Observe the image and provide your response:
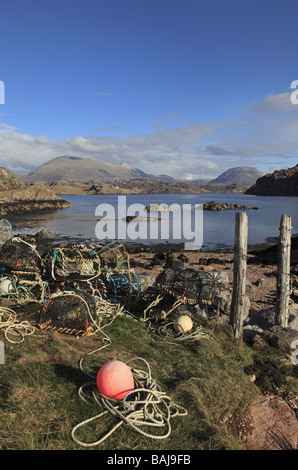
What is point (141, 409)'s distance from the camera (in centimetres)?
409

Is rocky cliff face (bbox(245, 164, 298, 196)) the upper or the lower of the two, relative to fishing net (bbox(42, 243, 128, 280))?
upper

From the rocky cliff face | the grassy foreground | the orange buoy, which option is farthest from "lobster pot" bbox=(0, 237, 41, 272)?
the rocky cliff face

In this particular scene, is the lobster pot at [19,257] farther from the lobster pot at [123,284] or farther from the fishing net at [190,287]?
the fishing net at [190,287]

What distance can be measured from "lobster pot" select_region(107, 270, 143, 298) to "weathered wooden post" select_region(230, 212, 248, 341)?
2713 mm

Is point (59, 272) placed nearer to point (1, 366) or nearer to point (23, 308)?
point (23, 308)

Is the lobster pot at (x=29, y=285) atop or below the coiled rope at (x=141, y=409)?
atop

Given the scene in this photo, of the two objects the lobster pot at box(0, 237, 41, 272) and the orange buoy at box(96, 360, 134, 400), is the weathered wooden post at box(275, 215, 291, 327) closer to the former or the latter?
the orange buoy at box(96, 360, 134, 400)

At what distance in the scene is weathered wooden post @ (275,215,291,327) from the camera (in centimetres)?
753

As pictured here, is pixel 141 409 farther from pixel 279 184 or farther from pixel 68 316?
pixel 279 184

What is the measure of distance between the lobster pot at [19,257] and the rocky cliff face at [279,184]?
150114 millimetres

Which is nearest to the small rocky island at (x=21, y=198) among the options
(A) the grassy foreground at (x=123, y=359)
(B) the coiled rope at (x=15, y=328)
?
(B) the coiled rope at (x=15, y=328)

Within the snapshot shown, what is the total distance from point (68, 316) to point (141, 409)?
9.22 ft

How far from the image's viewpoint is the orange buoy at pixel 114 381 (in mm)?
4186

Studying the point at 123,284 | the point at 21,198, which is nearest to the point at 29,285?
the point at 123,284
